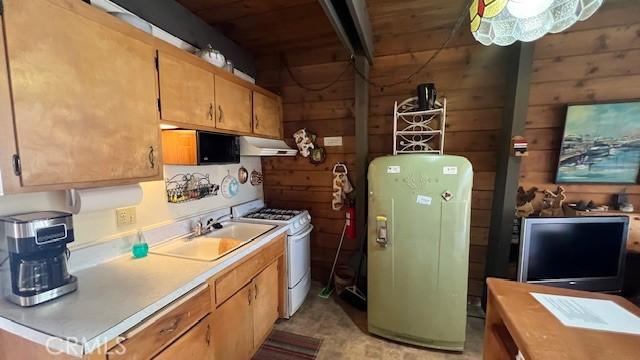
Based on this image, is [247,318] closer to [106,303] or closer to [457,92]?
[106,303]

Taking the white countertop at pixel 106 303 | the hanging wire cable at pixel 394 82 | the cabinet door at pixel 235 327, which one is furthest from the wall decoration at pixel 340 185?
the white countertop at pixel 106 303

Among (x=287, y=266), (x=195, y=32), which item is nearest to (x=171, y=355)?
(x=287, y=266)

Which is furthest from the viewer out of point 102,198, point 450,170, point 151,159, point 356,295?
point 356,295

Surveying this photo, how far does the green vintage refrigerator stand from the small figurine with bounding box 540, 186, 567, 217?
930 mm

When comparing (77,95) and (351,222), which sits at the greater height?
(77,95)

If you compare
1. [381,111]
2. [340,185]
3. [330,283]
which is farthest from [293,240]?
[381,111]

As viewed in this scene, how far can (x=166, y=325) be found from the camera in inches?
44.1

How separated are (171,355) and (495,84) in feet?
9.91

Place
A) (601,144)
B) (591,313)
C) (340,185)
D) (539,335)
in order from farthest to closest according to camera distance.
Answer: (340,185) → (601,144) → (591,313) → (539,335)

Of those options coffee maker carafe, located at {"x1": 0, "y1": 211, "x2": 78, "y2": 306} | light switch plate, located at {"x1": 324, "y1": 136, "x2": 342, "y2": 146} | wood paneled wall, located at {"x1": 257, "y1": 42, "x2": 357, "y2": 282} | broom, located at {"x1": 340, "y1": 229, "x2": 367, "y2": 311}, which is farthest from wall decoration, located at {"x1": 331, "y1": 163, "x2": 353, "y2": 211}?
coffee maker carafe, located at {"x1": 0, "y1": 211, "x2": 78, "y2": 306}

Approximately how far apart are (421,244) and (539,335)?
1.11 metres

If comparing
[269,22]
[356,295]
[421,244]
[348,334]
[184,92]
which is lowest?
[348,334]

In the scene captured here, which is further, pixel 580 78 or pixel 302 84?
pixel 302 84

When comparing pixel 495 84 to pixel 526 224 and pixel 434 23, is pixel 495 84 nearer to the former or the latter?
pixel 434 23
